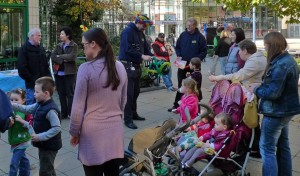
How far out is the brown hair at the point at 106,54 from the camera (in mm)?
3058

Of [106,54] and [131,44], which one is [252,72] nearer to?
[106,54]

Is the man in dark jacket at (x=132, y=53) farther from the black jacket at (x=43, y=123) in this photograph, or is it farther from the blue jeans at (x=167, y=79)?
the blue jeans at (x=167, y=79)

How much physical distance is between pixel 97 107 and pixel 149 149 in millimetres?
1017

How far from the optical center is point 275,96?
3893mm

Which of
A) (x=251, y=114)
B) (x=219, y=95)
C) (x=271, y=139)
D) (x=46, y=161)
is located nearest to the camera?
(x=46, y=161)

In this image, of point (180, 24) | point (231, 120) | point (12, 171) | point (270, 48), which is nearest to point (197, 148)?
point (231, 120)

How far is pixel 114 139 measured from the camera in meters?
3.13

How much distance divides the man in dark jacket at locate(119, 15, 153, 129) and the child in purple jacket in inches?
98.7

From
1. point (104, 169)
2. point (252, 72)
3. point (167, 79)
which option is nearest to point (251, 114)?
point (252, 72)

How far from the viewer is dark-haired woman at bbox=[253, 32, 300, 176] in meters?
3.93

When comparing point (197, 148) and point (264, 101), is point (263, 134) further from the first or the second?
point (197, 148)

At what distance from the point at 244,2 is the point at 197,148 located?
5396mm

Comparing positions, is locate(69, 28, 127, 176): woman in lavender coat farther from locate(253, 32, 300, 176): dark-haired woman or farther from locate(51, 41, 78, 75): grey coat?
locate(51, 41, 78, 75): grey coat

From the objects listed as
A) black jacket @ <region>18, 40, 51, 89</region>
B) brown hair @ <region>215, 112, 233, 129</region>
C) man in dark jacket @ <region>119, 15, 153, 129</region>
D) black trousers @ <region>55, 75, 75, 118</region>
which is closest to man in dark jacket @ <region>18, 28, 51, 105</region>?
black jacket @ <region>18, 40, 51, 89</region>
